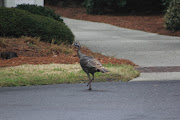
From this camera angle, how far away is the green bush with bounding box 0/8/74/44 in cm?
1526

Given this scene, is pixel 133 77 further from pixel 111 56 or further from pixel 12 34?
pixel 12 34

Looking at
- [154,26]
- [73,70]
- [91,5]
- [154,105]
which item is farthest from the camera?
[91,5]

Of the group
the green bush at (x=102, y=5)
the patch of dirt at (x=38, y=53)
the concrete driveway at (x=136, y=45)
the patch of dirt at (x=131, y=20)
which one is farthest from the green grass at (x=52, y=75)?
the green bush at (x=102, y=5)

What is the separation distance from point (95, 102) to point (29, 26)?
7.97m

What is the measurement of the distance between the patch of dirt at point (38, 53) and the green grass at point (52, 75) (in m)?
0.87

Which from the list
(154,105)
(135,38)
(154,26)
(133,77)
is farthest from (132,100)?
(154,26)

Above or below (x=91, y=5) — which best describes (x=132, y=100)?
below

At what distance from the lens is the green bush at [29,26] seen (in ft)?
50.1

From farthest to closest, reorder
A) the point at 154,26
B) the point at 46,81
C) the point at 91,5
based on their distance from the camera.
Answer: the point at 91,5 → the point at 154,26 → the point at 46,81

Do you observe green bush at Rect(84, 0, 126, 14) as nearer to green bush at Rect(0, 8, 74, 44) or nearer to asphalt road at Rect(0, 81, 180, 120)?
green bush at Rect(0, 8, 74, 44)

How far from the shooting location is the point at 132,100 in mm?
8250

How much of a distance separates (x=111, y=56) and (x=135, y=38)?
6212 mm

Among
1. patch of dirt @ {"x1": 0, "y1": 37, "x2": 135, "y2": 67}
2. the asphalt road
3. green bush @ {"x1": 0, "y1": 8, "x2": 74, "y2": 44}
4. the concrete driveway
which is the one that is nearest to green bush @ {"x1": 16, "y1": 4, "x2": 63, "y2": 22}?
green bush @ {"x1": 0, "y1": 8, "x2": 74, "y2": 44}

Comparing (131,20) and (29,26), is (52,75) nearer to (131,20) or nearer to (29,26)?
(29,26)
